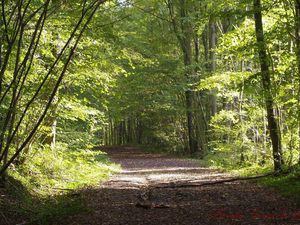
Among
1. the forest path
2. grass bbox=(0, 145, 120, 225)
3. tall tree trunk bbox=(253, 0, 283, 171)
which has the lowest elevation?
the forest path

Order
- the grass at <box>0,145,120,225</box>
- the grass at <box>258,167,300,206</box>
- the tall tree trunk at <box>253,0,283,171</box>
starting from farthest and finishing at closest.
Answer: the tall tree trunk at <box>253,0,283,171</box> → the grass at <box>258,167,300,206</box> → the grass at <box>0,145,120,225</box>

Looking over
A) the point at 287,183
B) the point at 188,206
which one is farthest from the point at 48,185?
the point at 287,183

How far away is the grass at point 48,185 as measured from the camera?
301 inches

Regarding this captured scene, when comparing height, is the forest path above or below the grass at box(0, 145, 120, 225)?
below

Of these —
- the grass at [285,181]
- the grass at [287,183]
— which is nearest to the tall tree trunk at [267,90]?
the grass at [285,181]

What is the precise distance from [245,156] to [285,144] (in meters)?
3.89

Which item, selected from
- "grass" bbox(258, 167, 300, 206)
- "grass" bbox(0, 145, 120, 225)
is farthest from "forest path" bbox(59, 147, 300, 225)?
"grass" bbox(0, 145, 120, 225)

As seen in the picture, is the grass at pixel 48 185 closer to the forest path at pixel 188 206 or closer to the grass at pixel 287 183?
the forest path at pixel 188 206

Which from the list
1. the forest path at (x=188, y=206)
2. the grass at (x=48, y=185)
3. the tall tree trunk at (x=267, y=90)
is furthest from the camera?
the tall tree trunk at (x=267, y=90)

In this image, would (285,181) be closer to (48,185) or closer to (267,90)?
(267,90)

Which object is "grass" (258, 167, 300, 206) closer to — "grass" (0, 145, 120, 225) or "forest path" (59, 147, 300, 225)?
"forest path" (59, 147, 300, 225)

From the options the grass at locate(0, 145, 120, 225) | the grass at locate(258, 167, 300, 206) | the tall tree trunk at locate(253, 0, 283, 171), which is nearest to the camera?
the grass at locate(0, 145, 120, 225)

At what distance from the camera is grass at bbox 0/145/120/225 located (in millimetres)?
7633

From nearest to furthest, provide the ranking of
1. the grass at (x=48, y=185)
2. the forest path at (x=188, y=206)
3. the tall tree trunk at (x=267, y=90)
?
the forest path at (x=188, y=206), the grass at (x=48, y=185), the tall tree trunk at (x=267, y=90)
